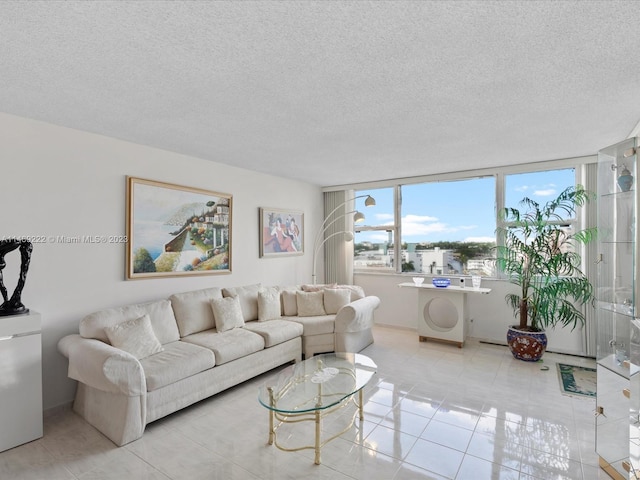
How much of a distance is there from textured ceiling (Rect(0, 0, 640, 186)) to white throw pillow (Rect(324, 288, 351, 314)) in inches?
79.0

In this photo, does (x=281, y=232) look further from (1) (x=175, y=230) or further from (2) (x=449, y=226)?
(2) (x=449, y=226)

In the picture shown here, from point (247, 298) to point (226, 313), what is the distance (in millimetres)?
509

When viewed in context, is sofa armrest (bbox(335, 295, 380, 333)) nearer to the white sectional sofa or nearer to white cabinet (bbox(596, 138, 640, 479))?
the white sectional sofa

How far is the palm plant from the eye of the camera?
3.89 metres

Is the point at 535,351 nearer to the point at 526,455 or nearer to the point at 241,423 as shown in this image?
the point at 526,455

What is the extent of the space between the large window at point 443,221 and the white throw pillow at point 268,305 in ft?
7.20

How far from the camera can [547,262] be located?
3.94 metres

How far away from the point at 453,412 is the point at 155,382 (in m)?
2.39

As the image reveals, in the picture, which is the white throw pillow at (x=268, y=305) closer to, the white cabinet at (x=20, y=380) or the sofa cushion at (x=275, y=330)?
the sofa cushion at (x=275, y=330)

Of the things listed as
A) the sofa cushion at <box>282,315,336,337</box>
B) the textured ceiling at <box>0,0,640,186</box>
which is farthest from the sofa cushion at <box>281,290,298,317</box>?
the textured ceiling at <box>0,0,640,186</box>

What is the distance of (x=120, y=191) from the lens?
3.30 metres

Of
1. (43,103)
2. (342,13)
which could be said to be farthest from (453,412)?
(43,103)

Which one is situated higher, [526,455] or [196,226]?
[196,226]

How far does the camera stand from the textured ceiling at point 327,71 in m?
1.51
